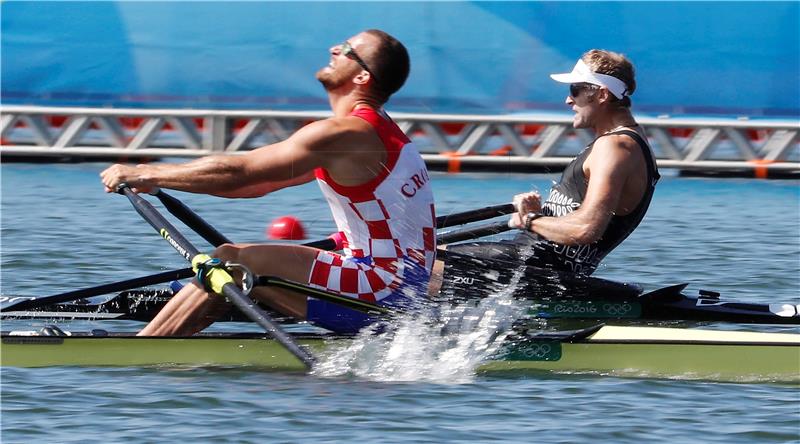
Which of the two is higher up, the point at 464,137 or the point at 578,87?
the point at 464,137

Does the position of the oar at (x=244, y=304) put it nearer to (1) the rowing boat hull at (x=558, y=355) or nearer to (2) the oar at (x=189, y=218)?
(1) the rowing boat hull at (x=558, y=355)

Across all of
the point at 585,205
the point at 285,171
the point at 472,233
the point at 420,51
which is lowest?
the point at 285,171

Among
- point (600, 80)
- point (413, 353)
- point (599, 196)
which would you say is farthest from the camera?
point (600, 80)

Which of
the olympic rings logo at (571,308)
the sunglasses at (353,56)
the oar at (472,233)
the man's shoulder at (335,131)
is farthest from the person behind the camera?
the oar at (472,233)

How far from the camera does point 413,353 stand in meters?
5.66

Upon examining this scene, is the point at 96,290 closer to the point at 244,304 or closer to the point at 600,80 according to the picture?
the point at 244,304

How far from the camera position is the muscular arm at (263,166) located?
5.32m

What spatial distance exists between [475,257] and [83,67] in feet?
29.8

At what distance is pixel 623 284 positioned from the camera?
21.9 ft

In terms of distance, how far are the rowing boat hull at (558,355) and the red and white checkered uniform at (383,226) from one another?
292mm

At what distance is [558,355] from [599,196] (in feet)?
2.40

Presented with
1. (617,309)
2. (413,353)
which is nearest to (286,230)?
(617,309)

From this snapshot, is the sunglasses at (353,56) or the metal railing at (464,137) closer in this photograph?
the sunglasses at (353,56)

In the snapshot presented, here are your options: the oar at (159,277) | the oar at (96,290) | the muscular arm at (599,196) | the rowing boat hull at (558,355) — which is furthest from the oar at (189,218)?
the muscular arm at (599,196)
